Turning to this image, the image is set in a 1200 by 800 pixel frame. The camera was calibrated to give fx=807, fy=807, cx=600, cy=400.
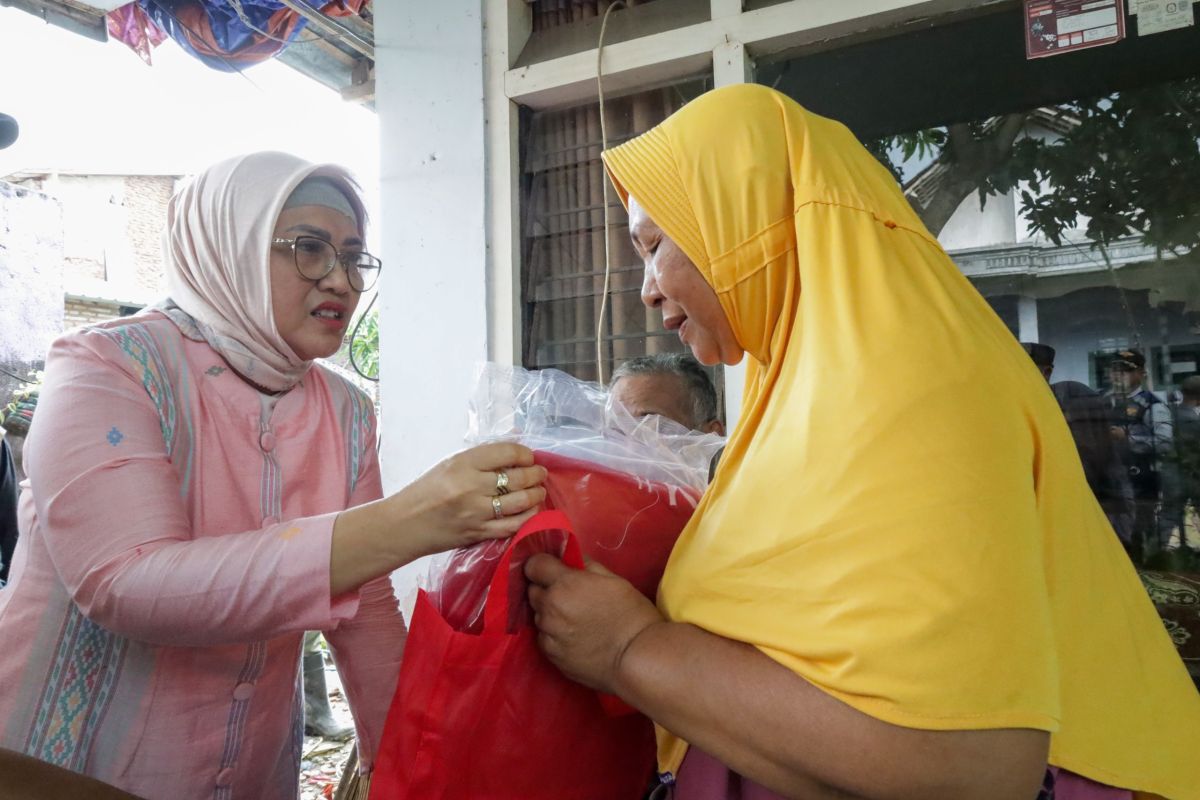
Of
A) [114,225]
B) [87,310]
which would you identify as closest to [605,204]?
[87,310]

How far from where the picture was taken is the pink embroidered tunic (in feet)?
3.75

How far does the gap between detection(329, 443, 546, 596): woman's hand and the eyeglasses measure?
0.60 m

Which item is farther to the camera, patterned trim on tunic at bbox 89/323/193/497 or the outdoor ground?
the outdoor ground

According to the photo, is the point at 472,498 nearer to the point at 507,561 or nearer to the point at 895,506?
the point at 507,561

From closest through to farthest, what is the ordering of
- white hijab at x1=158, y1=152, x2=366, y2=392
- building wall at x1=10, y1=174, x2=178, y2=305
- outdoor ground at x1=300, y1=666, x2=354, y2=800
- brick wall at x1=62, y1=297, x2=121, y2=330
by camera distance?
white hijab at x1=158, y1=152, x2=366, y2=392
outdoor ground at x1=300, y1=666, x2=354, y2=800
brick wall at x1=62, y1=297, x2=121, y2=330
building wall at x1=10, y1=174, x2=178, y2=305

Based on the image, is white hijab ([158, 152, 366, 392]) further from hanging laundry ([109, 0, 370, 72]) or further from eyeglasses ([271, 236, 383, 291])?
hanging laundry ([109, 0, 370, 72])

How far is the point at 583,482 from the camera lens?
119cm

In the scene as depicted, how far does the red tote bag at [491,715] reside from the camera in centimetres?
107

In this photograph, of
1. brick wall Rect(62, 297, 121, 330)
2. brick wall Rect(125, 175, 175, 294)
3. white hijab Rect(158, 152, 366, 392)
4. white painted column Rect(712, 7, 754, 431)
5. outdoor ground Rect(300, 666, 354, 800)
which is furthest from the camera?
brick wall Rect(125, 175, 175, 294)

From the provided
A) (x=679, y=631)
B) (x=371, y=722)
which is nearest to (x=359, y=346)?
(x=371, y=722)

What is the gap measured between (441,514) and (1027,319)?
2207 millimetres

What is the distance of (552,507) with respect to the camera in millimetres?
1165

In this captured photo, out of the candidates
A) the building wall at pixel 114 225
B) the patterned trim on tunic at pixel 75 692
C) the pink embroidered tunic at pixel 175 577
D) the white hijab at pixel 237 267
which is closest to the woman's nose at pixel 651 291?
the pink embroidered tunic at pixel 175 577

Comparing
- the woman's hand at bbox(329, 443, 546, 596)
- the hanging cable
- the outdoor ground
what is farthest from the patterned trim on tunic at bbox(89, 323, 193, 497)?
the outdoor ground
